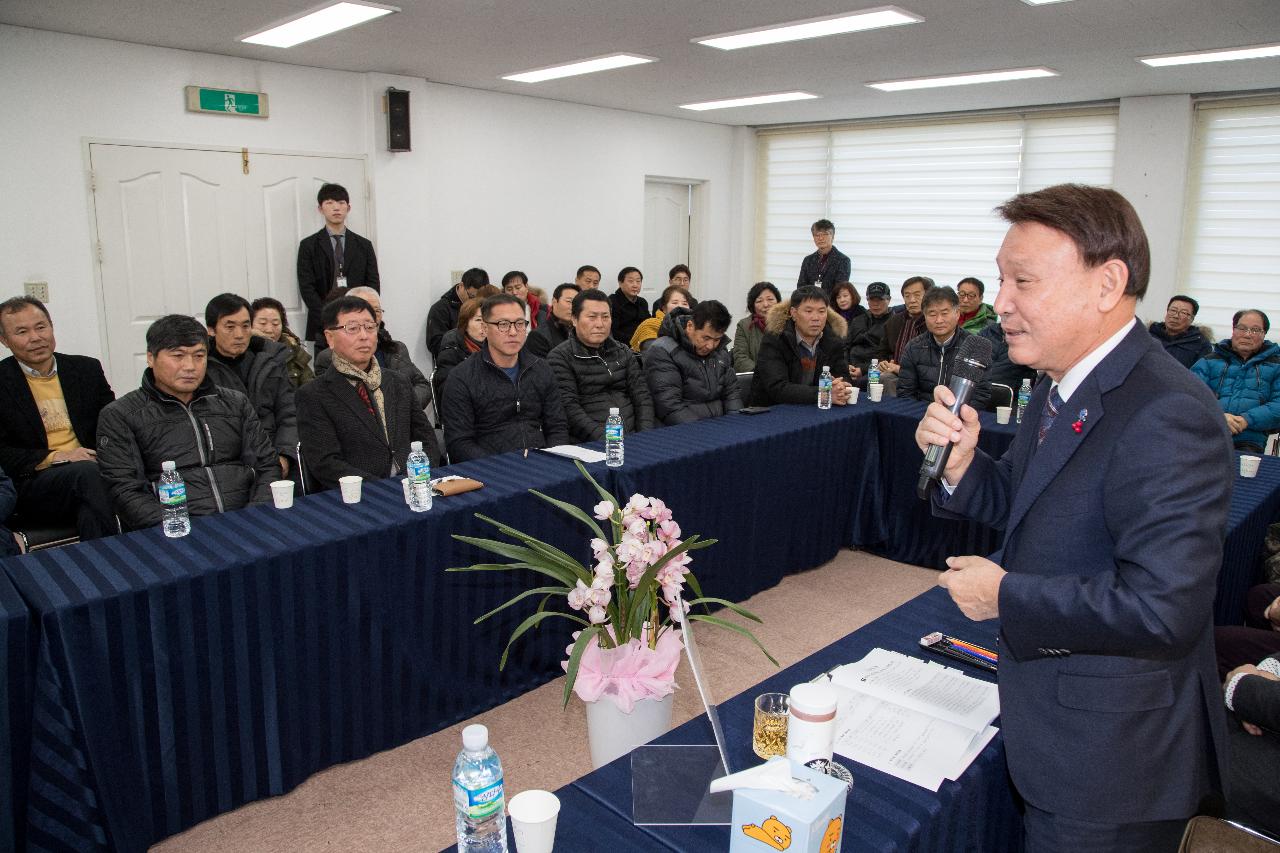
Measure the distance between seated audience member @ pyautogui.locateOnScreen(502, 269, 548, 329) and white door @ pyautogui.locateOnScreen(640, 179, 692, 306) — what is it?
2.23 m

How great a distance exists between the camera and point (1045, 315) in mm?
1109

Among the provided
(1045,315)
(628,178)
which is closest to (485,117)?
(628,178)

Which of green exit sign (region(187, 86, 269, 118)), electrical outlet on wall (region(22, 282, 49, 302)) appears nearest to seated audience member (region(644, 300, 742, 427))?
green exit sign (region(187, 86, 269, 118))

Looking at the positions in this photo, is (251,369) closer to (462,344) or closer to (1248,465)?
(462,344)

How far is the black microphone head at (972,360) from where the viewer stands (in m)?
1.46

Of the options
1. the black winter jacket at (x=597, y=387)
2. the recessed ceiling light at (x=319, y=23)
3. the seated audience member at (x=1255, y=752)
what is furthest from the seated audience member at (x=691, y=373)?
the seated audience member at (x=1255, y=752)

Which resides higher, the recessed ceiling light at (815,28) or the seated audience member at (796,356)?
the recessed ceiling light at (815,28)

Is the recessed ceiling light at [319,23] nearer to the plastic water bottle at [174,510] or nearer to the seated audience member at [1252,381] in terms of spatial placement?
the plastic water bottle at [174,510]

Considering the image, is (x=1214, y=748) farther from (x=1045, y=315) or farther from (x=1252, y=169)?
(x=1252, y=169)

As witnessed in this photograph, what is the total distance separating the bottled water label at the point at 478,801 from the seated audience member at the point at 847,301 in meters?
6.48

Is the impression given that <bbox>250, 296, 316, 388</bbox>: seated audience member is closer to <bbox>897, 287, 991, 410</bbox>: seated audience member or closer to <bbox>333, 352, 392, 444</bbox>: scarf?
<bbox>333, 352, 392, 444</bbox>: scarf

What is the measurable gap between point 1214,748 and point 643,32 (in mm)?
4649

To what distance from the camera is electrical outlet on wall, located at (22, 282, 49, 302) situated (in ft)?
→ 16.3

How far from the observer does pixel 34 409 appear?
3467 mm
